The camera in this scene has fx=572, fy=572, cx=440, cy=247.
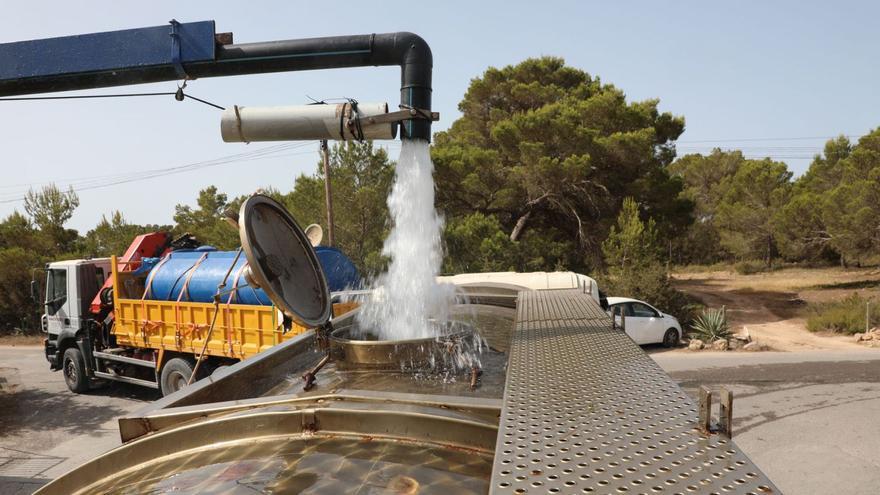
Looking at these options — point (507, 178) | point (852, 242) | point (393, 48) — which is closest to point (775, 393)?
point (393, 48)

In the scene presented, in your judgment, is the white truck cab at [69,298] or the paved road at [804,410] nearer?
the paved road at [804,410]

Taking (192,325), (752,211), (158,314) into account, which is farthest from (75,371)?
(752,211)

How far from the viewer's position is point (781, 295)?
27484mm

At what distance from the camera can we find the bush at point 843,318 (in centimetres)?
1756

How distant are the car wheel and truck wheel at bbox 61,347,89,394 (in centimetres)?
1437

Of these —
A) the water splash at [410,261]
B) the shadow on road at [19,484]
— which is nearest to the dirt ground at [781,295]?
the water splash at [410,261]

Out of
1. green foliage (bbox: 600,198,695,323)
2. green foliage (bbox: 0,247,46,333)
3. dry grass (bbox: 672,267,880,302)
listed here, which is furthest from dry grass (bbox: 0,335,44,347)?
dry grass (bbox: 672,267,880,302)

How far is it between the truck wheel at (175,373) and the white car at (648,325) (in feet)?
34.3

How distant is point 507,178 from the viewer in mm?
22953

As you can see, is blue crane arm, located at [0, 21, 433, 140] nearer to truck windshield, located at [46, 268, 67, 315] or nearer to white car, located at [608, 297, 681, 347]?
truck windshield, located at [46, 268, 67, 315]

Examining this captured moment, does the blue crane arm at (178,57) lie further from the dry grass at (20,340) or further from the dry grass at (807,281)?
the dry grass at (807,281)

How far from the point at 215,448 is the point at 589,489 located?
1.72 m

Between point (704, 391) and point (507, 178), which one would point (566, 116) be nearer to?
point (507, 178)

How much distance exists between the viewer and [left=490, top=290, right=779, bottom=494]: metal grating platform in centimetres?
130
